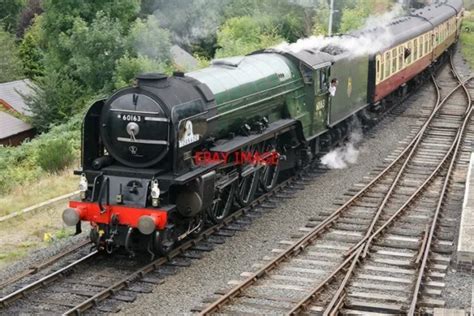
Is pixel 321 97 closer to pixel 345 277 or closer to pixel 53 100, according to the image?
pixel 345 277

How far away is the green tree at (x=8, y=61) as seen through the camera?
48.3 metres

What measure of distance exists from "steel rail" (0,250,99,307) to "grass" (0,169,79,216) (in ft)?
13.3

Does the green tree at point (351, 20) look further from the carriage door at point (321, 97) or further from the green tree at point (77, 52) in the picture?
the carriage door at point (321, 97)

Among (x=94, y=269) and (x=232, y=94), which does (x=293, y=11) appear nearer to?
(x=232, y=94)

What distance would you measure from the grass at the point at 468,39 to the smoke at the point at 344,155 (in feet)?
64.0

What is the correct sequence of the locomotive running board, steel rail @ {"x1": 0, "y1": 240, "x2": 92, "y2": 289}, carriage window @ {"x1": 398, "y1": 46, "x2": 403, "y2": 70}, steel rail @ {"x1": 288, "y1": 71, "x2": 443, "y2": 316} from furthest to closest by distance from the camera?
1. carriage window @ {"x1": 398, "y1": 46, "x2": 403, "y2": 70}
2. the locomotive running board
3. steel rail @ {"x1": 0, "y1": 240, "x2": 92, "y2": 289}
4. steel rail @ {"x1": 288, "y1": 71, "x2": 443, "y2": 316}

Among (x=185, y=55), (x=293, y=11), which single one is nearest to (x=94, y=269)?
(x=185, y=55)

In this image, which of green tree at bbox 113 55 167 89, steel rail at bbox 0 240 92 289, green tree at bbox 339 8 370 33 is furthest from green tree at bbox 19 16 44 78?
steel rail at bbox 0 240 92 289

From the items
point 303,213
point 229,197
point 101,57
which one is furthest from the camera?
point 101,57

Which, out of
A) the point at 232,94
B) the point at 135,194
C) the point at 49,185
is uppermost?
the point at 232,94

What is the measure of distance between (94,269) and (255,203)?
4339 millimetres

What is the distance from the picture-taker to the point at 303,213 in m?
14.3

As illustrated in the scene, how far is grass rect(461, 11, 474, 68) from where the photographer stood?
134 feet

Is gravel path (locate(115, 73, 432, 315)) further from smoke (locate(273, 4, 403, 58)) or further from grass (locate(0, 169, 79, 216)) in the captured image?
grass (locate(0, 169, 79, 216))
